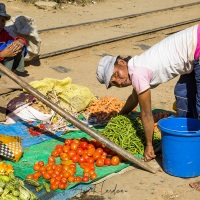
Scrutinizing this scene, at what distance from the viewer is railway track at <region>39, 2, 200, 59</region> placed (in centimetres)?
1081

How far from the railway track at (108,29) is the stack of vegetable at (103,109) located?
2.85 metres

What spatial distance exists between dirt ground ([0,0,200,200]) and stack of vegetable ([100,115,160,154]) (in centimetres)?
30

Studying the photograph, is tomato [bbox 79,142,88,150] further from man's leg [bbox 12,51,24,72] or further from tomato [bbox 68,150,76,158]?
man's leg [bbox 12,51,24,72]

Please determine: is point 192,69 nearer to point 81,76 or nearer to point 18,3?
point 81,76

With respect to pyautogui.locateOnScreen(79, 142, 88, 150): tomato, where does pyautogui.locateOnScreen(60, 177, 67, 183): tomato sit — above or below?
above

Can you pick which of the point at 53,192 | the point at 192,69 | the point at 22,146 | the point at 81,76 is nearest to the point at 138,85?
the point at 192,69

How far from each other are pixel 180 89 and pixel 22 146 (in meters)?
2.07

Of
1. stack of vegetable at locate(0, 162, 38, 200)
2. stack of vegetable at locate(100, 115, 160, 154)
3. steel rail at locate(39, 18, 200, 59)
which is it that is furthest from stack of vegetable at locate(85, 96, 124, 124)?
steel rail at locate(39, 18, 200, 59)

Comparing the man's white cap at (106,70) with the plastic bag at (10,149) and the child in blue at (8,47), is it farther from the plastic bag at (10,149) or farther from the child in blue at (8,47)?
the child in blue at (8,47)

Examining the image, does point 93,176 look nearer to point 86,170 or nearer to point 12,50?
point 86,170

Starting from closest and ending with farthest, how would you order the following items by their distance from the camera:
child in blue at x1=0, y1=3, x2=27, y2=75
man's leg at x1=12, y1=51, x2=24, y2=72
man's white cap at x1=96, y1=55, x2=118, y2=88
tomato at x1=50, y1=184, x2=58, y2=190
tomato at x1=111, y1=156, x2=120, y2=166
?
tomato at x1=50, y1=184, x2=58, y2=190
man's white cap at x1=96, y1=55, x2=118, y2=88
tomato at x1=111, y1=156, x2=120, y2=166
child in blue at x1=0, y1=3, x2=27, y2=75
man's leg at x1=12, y1=51, x2=24, y2=72

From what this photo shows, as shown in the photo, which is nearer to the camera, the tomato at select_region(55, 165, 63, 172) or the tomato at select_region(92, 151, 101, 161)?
the tomato at select_region(55, 165, 63, 172)

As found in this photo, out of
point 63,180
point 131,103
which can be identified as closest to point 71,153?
point 63,180

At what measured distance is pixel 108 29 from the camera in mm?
12758
